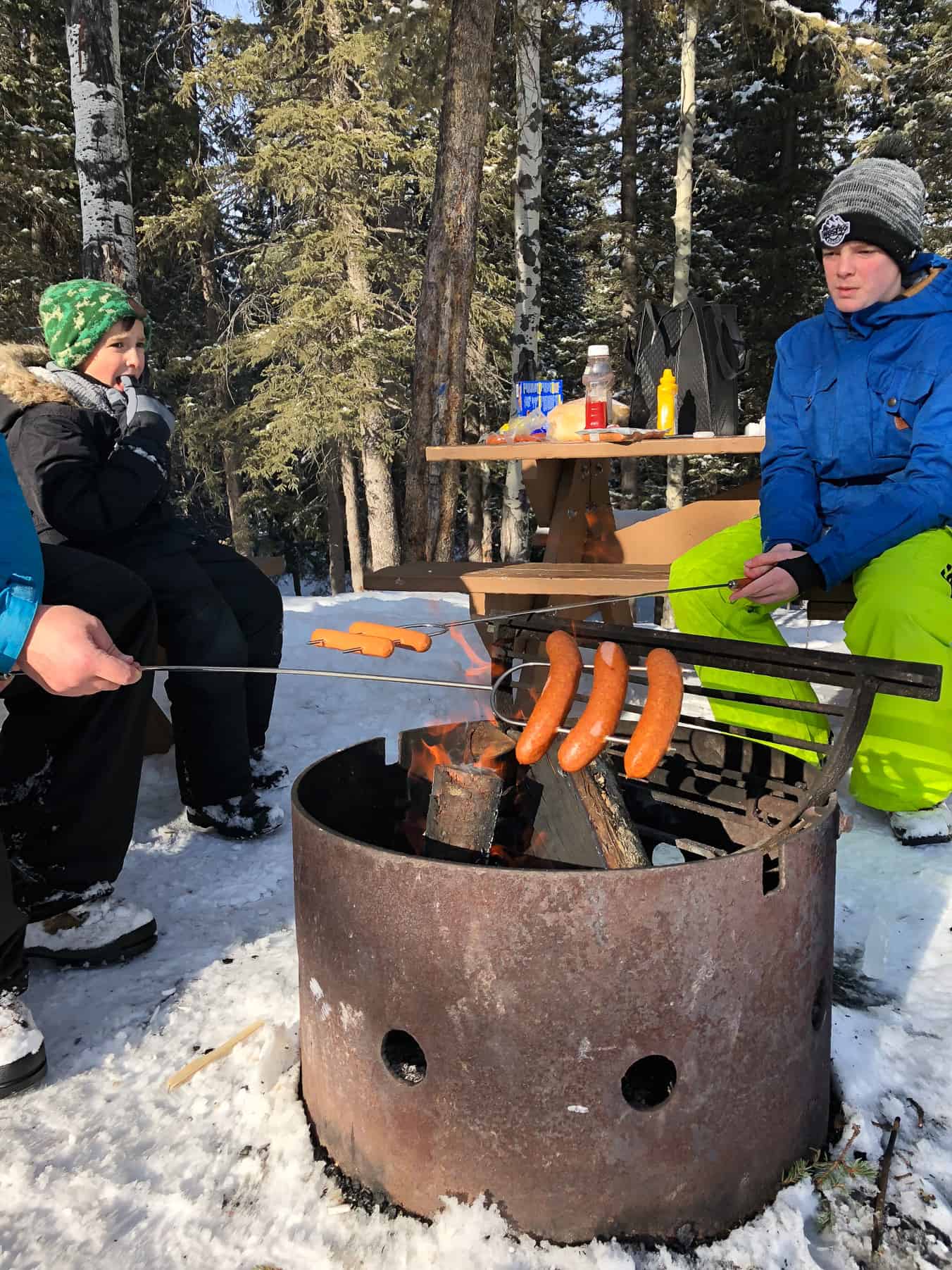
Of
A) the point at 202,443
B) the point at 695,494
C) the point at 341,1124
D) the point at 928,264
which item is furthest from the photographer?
the point at 695,494

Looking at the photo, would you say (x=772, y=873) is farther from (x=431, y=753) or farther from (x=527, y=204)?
(x=527, y=204)

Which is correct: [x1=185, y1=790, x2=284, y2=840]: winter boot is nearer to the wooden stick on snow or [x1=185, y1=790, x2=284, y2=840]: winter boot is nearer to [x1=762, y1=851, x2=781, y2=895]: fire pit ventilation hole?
the wooden stick on snow

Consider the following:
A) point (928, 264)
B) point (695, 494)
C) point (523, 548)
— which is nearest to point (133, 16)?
point (523, 548)

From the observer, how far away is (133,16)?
15.4 meters

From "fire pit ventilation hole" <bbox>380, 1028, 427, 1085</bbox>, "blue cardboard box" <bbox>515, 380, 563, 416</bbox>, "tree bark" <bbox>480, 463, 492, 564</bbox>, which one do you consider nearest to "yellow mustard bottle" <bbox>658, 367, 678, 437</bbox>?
"blue cardboard box" <bbox>515, 380, 563, 416</bbox>

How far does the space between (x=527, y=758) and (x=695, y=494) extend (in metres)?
22.4

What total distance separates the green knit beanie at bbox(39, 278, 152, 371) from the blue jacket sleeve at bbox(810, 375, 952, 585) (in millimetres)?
2577

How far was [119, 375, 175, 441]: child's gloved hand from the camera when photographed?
9.52 ft

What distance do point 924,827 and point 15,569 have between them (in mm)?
2829

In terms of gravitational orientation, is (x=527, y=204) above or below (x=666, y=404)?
above

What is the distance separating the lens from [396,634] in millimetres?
1960

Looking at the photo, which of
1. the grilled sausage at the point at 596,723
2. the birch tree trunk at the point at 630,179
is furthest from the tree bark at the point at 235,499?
the grilled sausage at the point at 596,723

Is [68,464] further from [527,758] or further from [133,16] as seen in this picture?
[133,16]

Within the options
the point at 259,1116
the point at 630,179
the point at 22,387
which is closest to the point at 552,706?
the point at 259,1116
